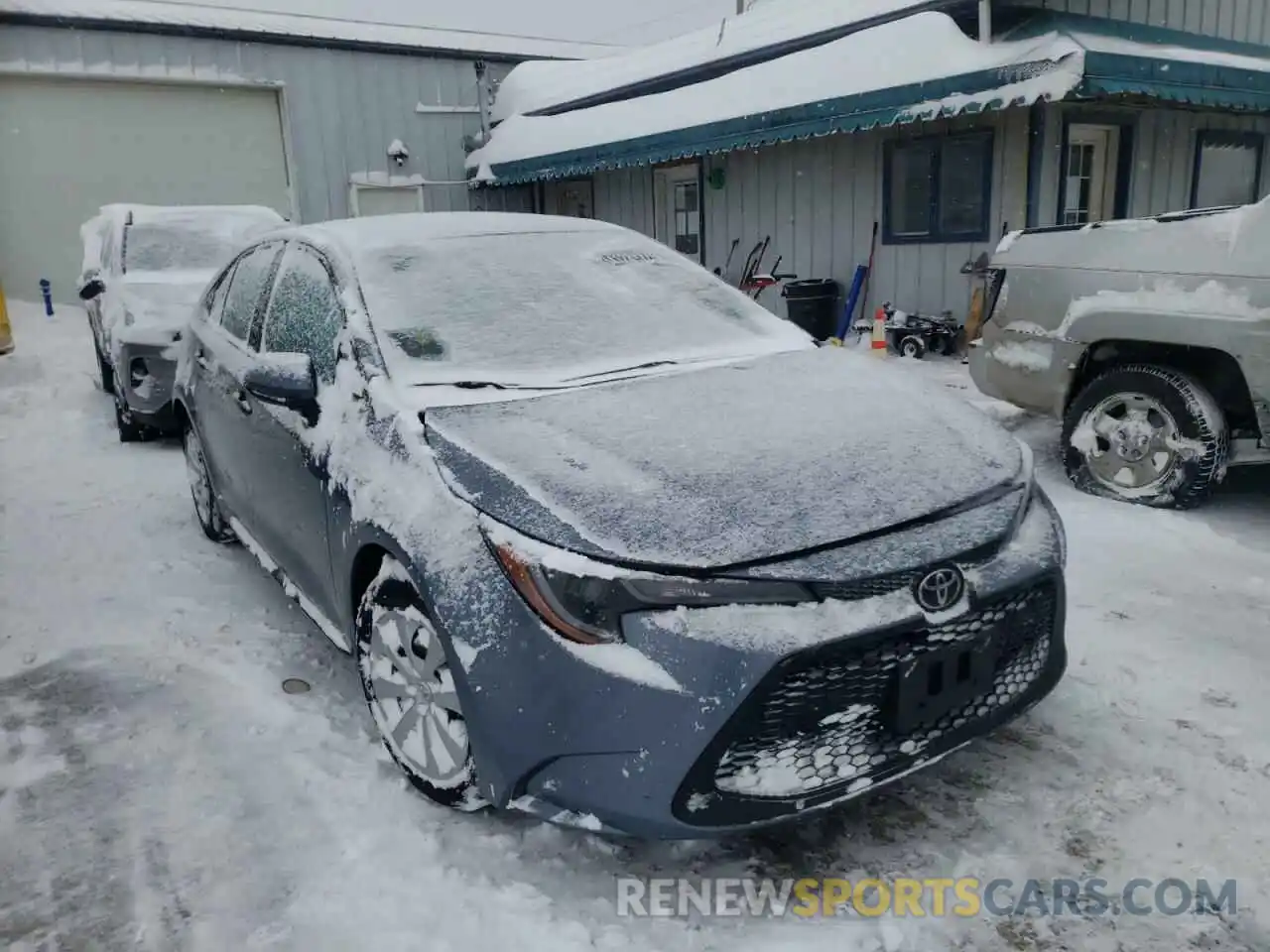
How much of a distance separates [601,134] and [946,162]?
4.95 m

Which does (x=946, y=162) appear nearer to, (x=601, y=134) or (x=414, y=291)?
(x=601, y=134)

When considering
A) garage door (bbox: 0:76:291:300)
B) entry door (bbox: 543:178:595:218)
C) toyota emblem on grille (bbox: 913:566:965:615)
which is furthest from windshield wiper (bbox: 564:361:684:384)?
garage door (bbox: 0:76:291:300)

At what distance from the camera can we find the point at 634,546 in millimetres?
1978

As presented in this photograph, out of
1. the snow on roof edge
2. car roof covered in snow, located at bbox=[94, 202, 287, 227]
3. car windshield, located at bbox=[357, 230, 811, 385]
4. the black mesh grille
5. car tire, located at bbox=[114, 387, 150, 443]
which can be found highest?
the snow on roof edge

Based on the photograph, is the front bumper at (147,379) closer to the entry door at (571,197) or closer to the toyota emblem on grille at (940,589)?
the toyota emblem on grille at (940,589)

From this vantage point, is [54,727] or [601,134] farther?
[601,134]

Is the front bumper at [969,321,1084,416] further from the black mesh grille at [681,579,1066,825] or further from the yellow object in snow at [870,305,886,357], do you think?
the yellow object in snow at [870,305,886,357]

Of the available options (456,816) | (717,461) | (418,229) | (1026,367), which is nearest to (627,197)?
(1026,367)

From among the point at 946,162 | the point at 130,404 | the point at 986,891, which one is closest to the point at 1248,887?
the point at 986,891

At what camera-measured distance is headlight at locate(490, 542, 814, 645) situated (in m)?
1.94

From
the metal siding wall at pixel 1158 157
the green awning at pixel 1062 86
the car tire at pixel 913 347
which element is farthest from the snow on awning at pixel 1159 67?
the car tire at pixel 913 347

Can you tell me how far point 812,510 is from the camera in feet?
6.89

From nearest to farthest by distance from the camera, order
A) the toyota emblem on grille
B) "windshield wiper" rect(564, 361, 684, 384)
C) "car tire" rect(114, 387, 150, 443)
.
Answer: the toyota emblem on grille → "windshield wiper" rect(564, 361, 684, 384) → "car tire" rect(114, 387, 150, 443)

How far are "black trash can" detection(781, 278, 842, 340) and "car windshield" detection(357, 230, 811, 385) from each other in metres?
7.45
